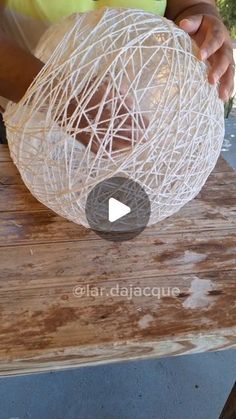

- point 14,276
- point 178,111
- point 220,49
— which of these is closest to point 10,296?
point 14,276

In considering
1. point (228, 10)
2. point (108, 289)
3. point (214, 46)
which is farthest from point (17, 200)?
point (228, 10)

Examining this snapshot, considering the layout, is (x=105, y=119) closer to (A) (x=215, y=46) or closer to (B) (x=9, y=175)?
(A) (x=215, y=46)

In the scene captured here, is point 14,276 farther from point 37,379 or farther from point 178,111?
point 37,379

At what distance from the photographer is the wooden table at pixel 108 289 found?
1.29ft

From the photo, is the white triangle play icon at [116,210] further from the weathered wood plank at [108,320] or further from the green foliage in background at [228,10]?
the green foliage in background at [228,10]

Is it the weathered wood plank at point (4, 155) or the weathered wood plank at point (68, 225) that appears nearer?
the weathered wood plank at point (68, 225)

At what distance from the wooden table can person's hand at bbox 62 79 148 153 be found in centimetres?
15

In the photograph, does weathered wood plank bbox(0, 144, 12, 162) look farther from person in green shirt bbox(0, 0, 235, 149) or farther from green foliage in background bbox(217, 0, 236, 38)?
green foliage in background bbox(217, 0, 236, 38)

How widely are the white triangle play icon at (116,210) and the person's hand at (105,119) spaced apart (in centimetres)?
9

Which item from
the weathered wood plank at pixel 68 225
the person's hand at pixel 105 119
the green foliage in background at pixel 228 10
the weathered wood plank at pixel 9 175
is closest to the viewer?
the person's hand at pixel 105 119

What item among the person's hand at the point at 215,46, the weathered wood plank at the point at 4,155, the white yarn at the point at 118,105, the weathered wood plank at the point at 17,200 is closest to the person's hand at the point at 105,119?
the white yarn at the point at 118,105

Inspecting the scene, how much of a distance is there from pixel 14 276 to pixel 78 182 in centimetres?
12
